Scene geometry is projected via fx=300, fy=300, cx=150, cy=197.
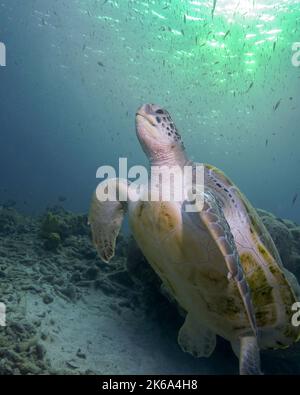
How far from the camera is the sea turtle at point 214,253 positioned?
270 cm

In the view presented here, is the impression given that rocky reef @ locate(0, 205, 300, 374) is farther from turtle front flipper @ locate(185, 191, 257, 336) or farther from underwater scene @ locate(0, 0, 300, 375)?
turtle front flipper @ locate(185, 191, 257, 336)

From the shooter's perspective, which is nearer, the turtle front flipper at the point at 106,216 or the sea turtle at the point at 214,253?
the sea turtle at the point at 214,253

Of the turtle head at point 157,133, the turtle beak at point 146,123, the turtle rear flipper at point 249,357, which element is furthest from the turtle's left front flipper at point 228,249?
the turtle beak at point 146,123

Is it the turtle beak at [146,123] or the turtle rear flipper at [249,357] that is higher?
the turtle beak at [146,123]

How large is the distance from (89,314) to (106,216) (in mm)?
1851

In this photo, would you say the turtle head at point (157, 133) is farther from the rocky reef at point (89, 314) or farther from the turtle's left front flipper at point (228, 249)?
the rocky reef at point (89, 314)

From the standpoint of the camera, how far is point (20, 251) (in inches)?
249

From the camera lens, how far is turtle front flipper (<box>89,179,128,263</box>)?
12.8 ft

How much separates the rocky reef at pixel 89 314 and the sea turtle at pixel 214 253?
144 centimetres

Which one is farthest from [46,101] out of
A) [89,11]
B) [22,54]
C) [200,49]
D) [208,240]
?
[208,240]

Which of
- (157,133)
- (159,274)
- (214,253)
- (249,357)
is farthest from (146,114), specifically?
(249,357)

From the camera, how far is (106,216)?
403 cm

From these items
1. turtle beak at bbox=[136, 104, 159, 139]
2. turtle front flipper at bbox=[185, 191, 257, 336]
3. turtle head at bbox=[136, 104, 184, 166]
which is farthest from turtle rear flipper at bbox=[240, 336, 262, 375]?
turtle beak at bbox=[136, 104, 159, 139]

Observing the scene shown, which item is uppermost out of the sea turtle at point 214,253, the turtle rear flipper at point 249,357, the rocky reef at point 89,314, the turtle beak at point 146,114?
the turtle beak at point 146,114
